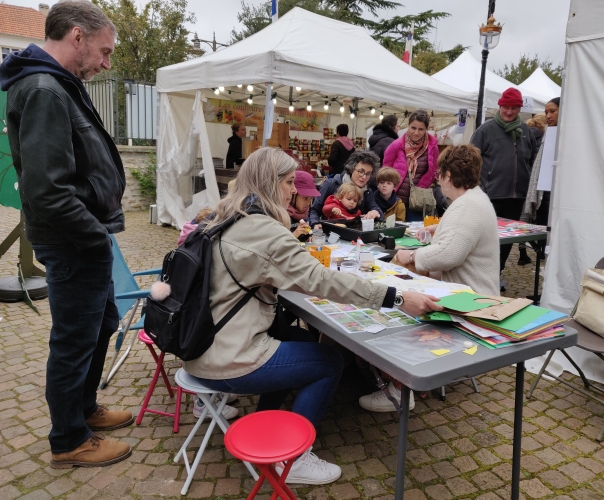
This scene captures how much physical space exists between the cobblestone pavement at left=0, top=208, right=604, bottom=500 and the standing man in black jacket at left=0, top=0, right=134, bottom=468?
0.67 ft

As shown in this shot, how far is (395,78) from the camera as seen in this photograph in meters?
6.86

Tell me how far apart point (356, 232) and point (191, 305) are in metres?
1.84

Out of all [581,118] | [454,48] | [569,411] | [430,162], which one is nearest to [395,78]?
[430,162]

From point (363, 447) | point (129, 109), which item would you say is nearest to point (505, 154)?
point (363, 447)

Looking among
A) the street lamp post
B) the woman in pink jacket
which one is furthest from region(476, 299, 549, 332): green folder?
the street lamp post

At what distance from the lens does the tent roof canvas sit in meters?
5.62

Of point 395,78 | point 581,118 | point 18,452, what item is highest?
point 395,78

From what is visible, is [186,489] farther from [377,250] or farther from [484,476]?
[377,250]

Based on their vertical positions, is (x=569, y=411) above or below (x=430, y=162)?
below

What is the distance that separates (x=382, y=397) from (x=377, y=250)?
1.00 metres

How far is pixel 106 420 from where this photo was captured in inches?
102

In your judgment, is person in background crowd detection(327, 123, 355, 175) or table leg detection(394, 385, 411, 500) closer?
table leg detection(394, 385, 411, 500)

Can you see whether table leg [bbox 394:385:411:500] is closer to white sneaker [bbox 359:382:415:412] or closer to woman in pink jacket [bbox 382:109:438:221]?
white sneaker [bbox 359:382:415:412]

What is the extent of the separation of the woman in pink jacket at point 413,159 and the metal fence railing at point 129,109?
656 cm
